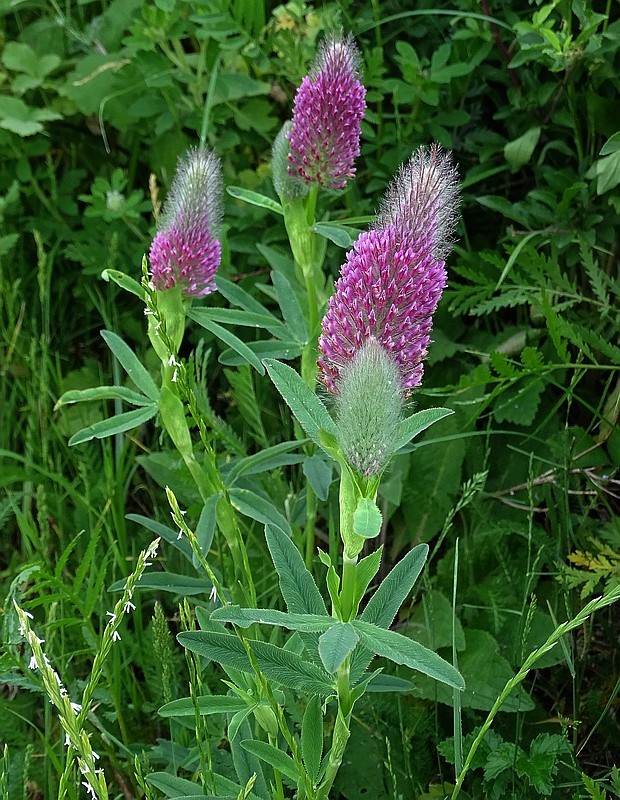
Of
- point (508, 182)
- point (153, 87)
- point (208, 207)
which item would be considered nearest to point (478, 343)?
point (508, 182)

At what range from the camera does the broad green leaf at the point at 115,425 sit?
1650mm

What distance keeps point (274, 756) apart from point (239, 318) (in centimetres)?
85

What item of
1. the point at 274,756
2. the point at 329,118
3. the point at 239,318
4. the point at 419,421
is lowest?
the point at 274,756

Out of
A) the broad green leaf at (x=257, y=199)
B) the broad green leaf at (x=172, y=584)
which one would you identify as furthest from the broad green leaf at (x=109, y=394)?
the broad green leaf at (x=257, y=199)

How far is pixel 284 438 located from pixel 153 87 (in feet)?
3.78

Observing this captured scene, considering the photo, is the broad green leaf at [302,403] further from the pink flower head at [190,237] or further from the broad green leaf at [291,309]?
the broad green leaf at [291,309]

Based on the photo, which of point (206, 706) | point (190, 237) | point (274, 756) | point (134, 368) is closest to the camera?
point (274, 756)

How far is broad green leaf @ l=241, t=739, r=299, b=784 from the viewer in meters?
1.30

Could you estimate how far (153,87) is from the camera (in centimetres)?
274

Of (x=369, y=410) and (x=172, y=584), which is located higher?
(x=369, y=410)

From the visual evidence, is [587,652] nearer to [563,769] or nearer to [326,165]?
[563,769]

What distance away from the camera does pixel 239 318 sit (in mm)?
1813

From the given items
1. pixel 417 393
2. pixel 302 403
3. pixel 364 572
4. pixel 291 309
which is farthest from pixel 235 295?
pixel 364 572

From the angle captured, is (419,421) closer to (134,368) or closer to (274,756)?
(274,756)
